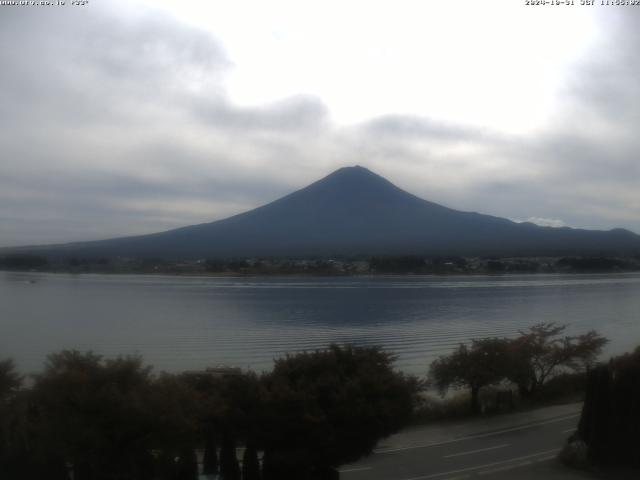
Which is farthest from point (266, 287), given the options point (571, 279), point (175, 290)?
point (571, 279)

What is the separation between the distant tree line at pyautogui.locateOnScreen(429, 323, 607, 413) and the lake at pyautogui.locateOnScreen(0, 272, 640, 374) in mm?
2715

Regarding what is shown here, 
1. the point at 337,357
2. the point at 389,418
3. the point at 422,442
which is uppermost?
the point at 337,357

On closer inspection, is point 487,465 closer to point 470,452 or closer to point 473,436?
point 470,452

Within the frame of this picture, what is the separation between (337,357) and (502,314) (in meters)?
25.0

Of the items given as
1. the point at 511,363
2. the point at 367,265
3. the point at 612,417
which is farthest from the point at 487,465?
the point at 367,265

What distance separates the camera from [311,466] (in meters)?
8.22

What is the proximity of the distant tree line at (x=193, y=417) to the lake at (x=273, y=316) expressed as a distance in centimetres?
845

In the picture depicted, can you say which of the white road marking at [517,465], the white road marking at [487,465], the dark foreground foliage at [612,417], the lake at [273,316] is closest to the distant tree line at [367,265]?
the lake at [273,316]

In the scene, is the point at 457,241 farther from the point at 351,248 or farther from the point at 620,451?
the point at 620,451

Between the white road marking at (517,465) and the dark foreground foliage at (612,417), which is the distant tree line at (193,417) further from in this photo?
the dark foreground foliage at (612,417)

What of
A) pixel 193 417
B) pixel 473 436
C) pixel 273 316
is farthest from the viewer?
pixel 273 316

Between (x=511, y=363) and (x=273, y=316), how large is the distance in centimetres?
1636

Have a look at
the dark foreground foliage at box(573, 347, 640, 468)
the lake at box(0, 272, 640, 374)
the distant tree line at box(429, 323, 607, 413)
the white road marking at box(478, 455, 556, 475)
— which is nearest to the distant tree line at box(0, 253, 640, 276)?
the lake at box(0, 272, 640, 374)

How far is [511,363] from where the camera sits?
597 inches
